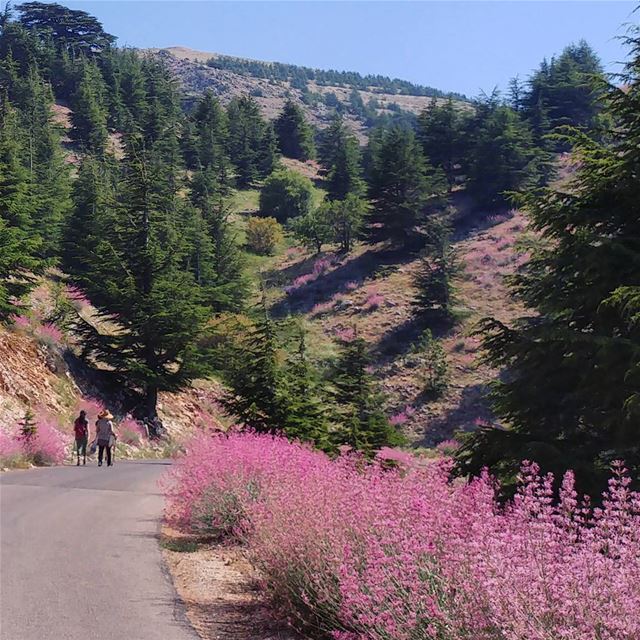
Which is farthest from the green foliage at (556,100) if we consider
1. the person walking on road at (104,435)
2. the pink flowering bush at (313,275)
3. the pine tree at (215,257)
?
the person walking on road at (104,435)

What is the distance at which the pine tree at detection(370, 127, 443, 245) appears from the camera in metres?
56.1

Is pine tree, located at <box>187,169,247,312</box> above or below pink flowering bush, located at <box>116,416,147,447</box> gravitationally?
above

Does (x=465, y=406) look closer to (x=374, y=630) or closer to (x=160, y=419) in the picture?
(x=160, y=419)

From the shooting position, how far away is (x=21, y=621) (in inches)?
232

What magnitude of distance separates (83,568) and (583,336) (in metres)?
6.12

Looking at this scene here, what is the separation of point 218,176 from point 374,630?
77583 mm

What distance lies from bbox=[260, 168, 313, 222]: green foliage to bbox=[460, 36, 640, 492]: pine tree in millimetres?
66070

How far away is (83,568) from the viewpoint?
7.75 m

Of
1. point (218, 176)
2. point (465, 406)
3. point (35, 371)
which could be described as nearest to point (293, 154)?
point (218, 176)

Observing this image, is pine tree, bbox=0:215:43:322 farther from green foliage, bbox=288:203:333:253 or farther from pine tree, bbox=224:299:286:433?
green foliage, bbox=288:203:333:253

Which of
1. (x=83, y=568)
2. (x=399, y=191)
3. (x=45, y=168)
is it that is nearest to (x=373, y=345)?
(x=399, y=191)

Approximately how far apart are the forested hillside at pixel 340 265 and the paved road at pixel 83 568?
13.8 ft

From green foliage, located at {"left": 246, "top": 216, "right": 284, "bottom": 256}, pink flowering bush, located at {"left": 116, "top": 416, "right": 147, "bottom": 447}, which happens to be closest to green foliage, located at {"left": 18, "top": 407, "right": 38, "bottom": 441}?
A: pink flowering bush, located at {"left": 116, "top": 416, "right": 147, "bottom": 447}

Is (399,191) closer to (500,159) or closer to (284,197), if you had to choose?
(500,159)
